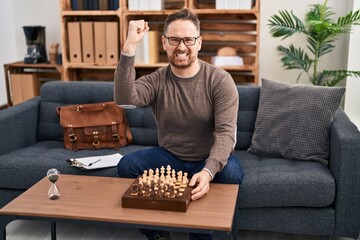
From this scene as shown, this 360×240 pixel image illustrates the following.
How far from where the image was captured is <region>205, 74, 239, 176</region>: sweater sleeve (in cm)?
192

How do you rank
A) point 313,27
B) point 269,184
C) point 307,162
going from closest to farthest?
point 269,184, point 307,162, point 313,27

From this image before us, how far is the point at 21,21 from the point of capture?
14.0 feet

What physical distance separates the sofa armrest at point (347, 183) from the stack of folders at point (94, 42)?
209 centimetres

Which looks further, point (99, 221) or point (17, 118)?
point (17, 118)

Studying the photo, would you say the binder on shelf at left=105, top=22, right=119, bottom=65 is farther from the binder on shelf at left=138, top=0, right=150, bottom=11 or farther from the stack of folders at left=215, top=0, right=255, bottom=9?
the stack of folders at left=215, top=0, right=255, bottom=9

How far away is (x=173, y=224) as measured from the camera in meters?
1.54

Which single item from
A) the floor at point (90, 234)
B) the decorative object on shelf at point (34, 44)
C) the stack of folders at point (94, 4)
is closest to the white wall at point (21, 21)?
the decorative object on shelf at point (34, 44)

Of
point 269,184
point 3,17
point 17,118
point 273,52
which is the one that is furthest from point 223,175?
point 3,17

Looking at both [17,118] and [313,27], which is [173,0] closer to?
[313,27]

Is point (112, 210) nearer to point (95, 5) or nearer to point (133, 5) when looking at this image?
point (133, 5)

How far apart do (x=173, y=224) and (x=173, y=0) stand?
104 inches

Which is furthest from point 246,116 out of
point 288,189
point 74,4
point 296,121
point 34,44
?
point 34,44

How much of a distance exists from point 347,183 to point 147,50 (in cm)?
203

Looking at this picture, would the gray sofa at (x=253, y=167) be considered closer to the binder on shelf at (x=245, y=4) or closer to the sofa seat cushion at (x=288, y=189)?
the sofa seat cushion at (x=288, y=189)
